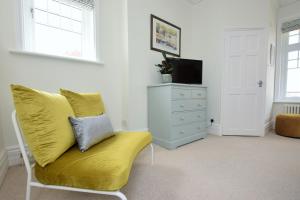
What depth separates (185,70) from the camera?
9.60 ft

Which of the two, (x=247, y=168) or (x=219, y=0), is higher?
(x=219, y=0)

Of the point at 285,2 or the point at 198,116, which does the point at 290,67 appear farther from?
the point at 198,116

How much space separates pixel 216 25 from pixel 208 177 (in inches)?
114

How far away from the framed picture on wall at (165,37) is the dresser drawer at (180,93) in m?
0.94

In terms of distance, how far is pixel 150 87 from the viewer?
275 centimetres

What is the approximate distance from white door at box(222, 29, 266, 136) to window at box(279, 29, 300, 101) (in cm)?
119

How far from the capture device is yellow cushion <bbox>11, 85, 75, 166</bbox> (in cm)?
99

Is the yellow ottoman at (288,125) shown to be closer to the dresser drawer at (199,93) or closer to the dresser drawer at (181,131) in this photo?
the dresser drawer at (199,93)

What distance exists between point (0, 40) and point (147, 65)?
1869 millimetres

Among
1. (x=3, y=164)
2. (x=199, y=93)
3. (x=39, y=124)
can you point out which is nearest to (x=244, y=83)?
(x=199, y=93)

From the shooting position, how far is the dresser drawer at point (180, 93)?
240 centimetres

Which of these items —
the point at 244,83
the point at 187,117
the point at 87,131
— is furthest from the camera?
the point at 244,83

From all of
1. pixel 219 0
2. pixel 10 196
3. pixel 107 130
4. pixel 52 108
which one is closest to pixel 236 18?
pixel 219 0

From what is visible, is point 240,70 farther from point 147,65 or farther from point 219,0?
point 147,65
